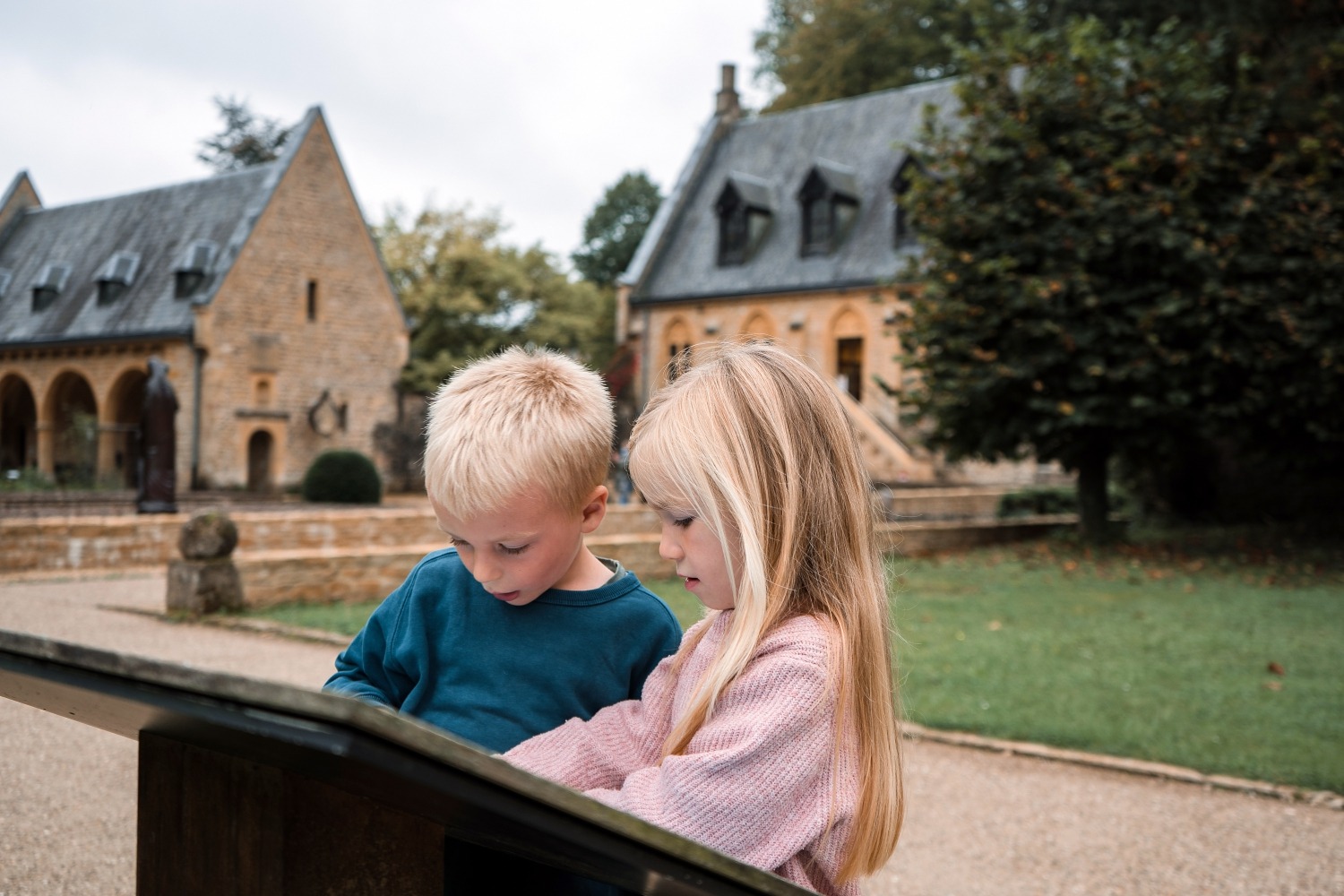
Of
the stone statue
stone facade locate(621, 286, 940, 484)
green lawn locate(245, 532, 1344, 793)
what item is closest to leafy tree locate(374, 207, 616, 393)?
stone facade locate(621, 286, 940, 484)

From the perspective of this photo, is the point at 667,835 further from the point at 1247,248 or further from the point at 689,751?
the point at 1247,248

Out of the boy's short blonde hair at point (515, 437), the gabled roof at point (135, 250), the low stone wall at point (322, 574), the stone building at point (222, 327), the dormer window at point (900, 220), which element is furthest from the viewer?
the gabled roof at point (135, 250)

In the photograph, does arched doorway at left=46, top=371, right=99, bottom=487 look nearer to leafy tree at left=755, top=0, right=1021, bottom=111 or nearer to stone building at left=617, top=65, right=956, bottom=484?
stone building at left=617, top=65, right=956, bottom=484

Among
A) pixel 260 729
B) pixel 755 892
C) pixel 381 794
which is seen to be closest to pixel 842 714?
pixel 755 892

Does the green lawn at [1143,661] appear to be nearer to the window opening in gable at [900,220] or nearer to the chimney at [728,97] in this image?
the window opening in gable at [900,220]

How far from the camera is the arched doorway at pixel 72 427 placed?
27547mm

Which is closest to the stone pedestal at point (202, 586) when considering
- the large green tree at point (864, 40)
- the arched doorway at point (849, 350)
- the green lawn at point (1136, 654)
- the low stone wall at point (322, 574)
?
the low stone wall at point (322, 574)

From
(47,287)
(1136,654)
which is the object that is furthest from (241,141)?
(1136,654)

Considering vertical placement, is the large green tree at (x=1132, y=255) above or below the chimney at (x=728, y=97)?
below

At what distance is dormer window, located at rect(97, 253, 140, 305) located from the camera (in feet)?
106

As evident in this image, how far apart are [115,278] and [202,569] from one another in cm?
2641

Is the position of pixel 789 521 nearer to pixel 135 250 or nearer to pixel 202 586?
pixel 202 586

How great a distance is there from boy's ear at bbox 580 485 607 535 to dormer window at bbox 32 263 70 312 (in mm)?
37519

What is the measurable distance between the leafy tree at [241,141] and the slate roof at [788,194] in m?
20.3
